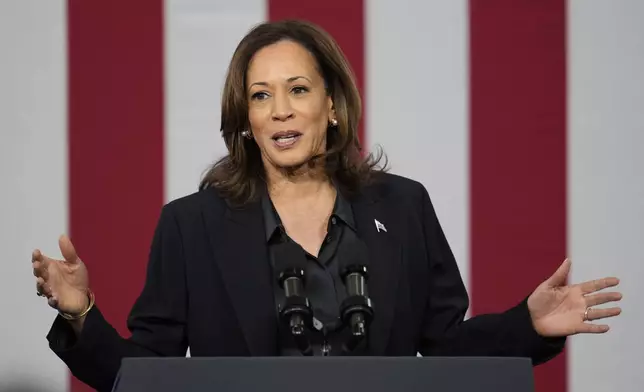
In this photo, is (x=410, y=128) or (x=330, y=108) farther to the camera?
(x=410, y=128)

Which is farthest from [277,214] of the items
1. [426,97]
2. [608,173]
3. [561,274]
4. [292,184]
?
[608,173]

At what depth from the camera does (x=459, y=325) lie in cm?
180

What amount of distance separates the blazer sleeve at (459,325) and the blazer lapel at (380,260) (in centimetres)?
9

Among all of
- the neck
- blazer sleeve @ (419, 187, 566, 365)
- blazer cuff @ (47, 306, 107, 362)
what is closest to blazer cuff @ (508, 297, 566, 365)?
blazer sleeve @ (419, 187, 566, 365)

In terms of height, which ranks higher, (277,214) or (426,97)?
(426,97)

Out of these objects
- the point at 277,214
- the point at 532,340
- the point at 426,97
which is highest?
the point at 426,97

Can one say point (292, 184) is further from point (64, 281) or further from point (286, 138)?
→ point (64, 281)

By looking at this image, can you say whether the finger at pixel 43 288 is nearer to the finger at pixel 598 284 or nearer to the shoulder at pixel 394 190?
the shoulder at pixel 394 190

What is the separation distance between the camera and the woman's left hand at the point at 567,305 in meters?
1.59

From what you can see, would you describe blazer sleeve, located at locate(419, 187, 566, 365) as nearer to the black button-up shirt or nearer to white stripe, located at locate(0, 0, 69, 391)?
the black button-up shirt

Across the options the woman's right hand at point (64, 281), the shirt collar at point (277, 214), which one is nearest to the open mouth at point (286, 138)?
the shirt collar at point (277, 214)

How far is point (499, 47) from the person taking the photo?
2525 mm

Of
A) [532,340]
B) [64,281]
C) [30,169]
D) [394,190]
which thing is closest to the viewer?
[64,281]

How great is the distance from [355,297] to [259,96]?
54cm
